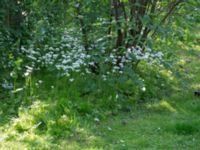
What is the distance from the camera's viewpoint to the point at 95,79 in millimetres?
5754

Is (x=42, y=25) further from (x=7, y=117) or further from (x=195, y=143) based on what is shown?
(x=195, y=143)

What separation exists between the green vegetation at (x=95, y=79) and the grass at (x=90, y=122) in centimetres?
1

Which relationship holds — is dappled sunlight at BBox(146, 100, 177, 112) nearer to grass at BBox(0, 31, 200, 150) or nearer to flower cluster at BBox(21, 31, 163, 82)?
grass at BBox(0, 31, 200, 150)

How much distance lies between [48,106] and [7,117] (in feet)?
1.63

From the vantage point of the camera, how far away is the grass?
4.35 meters

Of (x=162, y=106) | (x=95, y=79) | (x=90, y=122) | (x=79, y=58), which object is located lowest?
(x=90, y=122)

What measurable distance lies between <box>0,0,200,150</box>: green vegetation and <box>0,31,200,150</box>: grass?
0.01m

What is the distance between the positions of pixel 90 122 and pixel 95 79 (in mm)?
991

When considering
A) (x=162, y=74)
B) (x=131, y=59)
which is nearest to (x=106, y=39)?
(x=131, y=59)

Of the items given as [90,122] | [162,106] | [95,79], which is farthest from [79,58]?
[162,106]

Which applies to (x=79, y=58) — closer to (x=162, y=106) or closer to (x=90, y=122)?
(x=90, y=122)

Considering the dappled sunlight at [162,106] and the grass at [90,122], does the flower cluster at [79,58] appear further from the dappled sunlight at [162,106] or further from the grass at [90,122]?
the dappled sunlight at [162,106]

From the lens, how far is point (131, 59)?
569cm

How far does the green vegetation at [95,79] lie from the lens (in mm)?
4535
